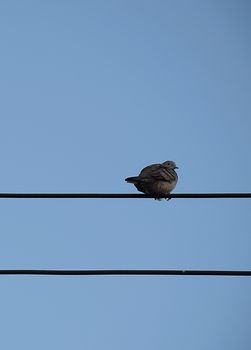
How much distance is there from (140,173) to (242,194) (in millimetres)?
3568

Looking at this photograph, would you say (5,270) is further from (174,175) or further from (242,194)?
(174,175)

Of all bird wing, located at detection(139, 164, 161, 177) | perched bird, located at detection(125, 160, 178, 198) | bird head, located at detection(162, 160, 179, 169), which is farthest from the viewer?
bird head, located at detection(162, 160, 179, 169)

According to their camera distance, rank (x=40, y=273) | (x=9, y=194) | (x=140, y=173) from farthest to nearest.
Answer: (x=140, y=173) < (x=9, y=194) < (x=40, y=273)

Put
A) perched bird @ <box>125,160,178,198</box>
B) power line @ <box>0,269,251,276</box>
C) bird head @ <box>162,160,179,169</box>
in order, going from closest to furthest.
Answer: power line @ <box>0,269,251,276</box>
perched bird @ <box>125,160,178,198</box>
bird head @ <box>162,160,179,169</box>

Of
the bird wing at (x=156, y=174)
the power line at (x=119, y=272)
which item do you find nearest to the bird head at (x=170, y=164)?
the bird wing at (x=156, y=174)

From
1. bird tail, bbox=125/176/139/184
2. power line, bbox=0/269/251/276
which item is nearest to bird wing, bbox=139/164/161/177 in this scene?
bird tail, bbox=125/176/139/184

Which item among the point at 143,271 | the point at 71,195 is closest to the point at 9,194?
the point at 71,195

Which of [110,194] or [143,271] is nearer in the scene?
[143,271]

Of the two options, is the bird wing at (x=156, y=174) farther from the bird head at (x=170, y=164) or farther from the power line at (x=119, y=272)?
the power line at (x=119, y=272)

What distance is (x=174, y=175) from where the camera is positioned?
11.3 metres

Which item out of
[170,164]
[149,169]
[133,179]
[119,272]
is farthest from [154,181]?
[119,272]

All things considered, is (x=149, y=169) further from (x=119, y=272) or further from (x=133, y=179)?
(x=119, y=272)

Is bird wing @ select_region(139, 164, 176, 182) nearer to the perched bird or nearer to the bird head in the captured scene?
the perched bird

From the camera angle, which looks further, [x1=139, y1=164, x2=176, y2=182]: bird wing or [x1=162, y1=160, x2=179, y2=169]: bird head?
[x1=162, y1=160, x2=179, y2=169]: bird head
